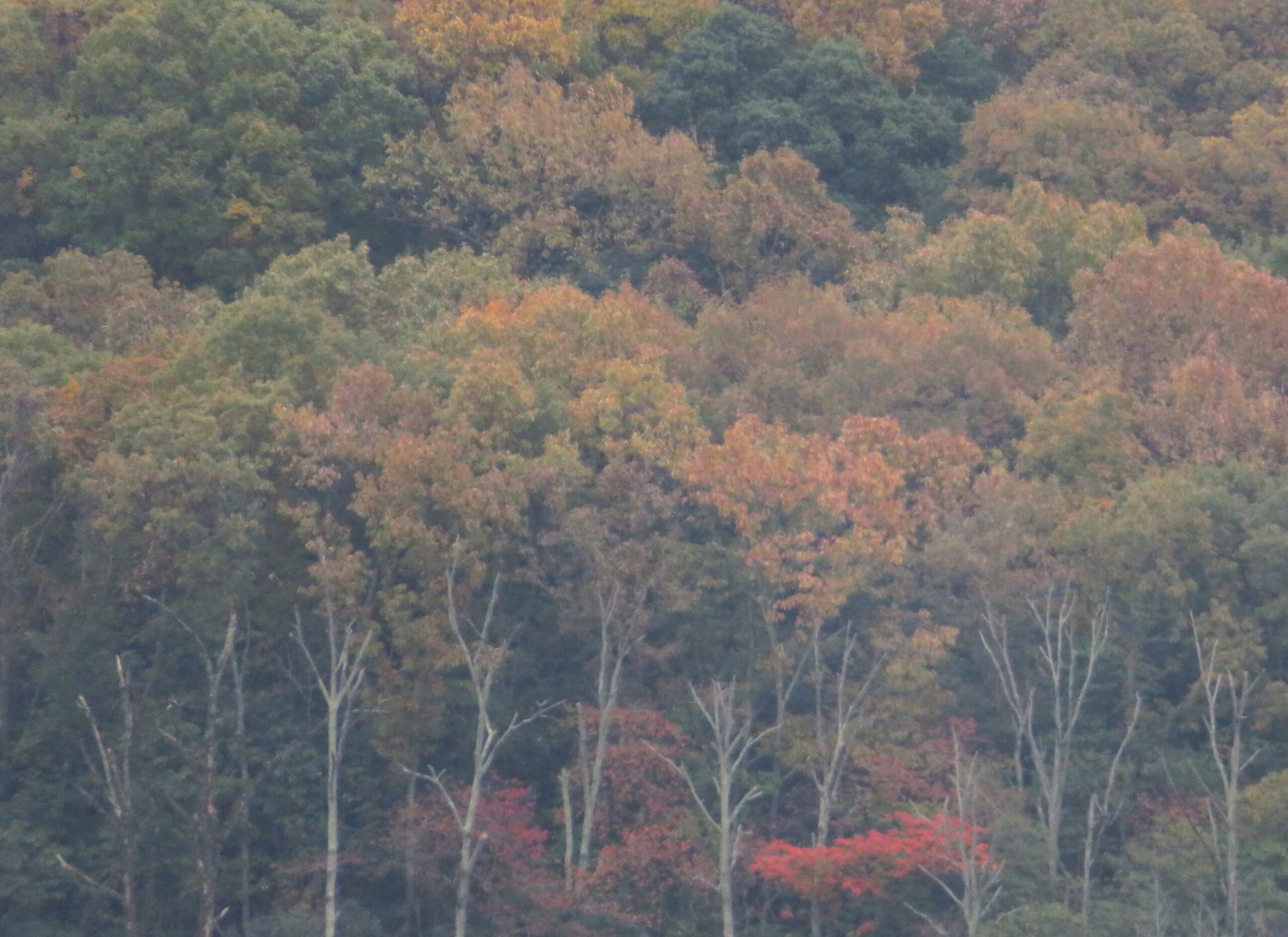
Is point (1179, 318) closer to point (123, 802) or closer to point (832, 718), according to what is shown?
point (832, 718)

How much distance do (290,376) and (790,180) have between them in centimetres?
1400

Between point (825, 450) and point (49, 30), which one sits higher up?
point (49, 30)

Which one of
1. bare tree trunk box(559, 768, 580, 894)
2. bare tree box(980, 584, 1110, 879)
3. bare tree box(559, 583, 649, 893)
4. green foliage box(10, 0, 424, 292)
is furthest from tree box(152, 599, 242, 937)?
green foliage box(10, 0, 424, 292)

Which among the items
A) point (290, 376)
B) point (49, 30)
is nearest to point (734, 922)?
point (290, 376)

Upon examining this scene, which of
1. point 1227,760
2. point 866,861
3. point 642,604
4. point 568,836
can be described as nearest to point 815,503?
point 642,604

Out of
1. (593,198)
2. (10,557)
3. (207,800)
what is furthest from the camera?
(593,198)

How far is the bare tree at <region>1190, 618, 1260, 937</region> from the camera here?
66.4ft

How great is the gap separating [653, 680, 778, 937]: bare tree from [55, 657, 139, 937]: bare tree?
21.3 ft

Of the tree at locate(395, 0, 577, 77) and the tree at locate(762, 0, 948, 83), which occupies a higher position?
the tree at locate(762, 0, 948, 83)

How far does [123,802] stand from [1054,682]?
469 inches

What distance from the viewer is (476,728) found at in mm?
25016

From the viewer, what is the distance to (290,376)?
25.4 meters

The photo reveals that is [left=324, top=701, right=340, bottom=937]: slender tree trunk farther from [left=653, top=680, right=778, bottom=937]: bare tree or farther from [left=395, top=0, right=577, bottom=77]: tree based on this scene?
[left=395, top=0, right=577, bottom=77]: tree

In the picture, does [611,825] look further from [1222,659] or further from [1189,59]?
[1189,59]
